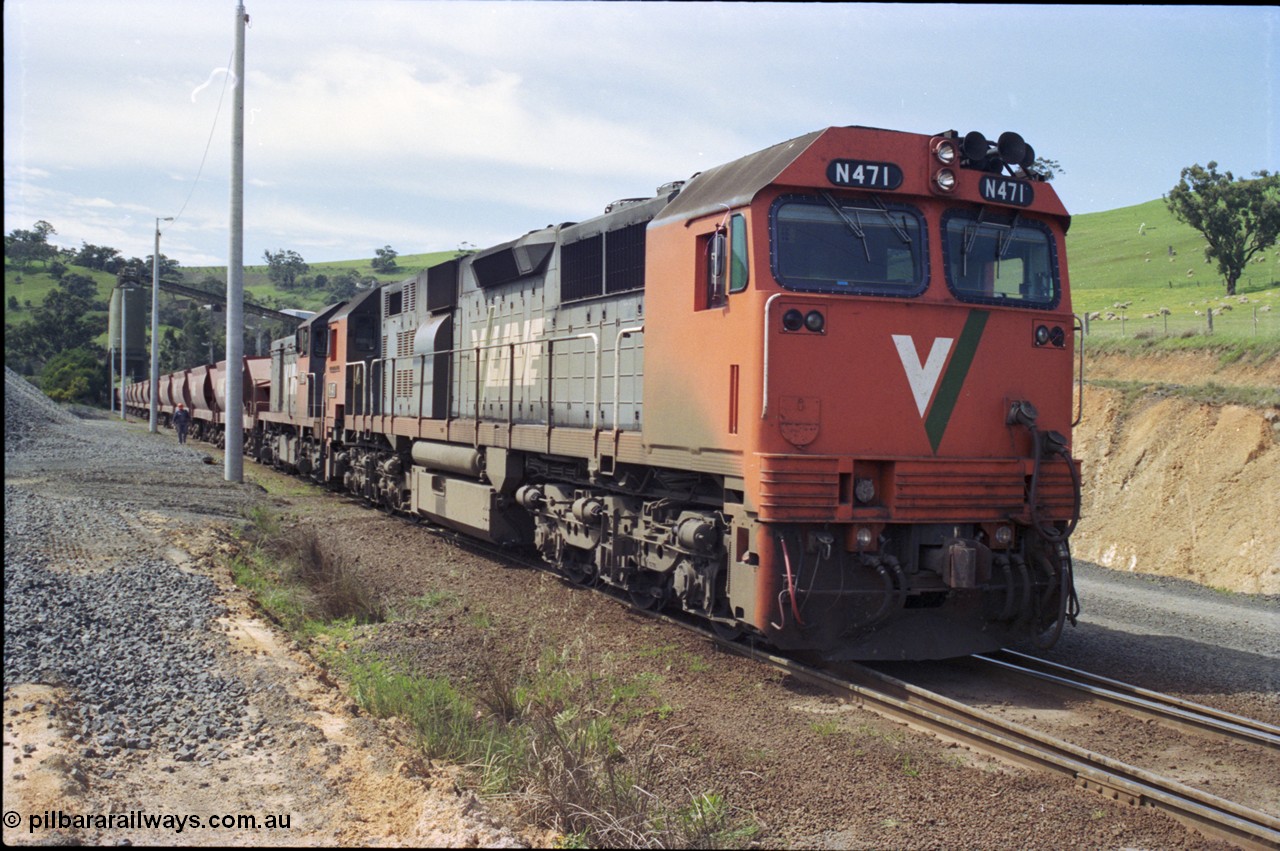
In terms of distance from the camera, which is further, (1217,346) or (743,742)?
(1217,346)

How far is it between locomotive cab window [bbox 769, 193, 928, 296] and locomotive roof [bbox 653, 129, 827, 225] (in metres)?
0.25

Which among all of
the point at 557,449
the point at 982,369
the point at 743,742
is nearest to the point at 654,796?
the point at 743,742

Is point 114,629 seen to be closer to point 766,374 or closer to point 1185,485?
point 766,374

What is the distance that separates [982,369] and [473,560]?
708 cm

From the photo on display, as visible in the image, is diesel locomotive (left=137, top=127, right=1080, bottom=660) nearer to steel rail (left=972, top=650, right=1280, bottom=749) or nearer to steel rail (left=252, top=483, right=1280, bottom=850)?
steel rail (left=252, top=483, right=1280, bottom=850)

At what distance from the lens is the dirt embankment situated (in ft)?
51.2

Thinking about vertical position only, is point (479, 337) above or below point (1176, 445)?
above

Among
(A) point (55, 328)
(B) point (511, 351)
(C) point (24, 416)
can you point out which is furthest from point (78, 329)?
(B) point (511, 351)

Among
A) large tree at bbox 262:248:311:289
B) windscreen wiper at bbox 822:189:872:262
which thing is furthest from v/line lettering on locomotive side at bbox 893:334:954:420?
large tree at bbox 262:248:311:289

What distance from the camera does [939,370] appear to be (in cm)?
703

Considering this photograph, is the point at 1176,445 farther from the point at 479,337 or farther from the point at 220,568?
the point at 220,568

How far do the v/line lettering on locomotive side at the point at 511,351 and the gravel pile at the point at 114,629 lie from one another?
4.13 meters

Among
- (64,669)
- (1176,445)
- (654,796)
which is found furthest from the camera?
(1176,445)

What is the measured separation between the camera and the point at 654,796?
4.54m
